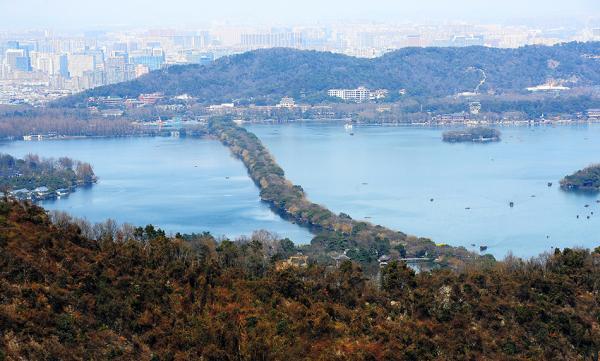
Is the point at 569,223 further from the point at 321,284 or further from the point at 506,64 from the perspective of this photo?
the point at 506,64

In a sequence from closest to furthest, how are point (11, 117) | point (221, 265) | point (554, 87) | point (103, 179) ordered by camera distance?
1. point (221, 265)
2. point (103, 179)
3. point (11, 117)
4. point (554, 87)

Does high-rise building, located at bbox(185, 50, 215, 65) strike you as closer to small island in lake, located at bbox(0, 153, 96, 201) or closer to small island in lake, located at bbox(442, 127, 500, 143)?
small island in lake, located at bbox(442, 127, 500, 143)

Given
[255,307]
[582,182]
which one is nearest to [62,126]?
[582,182]

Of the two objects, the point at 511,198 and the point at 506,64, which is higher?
the point at 506,64

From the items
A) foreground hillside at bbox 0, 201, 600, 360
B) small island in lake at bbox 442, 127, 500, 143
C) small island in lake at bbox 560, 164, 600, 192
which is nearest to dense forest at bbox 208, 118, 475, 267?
foreground hillside at bbox 0, 201, 600, 360

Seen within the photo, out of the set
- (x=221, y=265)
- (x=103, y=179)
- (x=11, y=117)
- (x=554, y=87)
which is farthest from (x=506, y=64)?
(x=221, y=265)

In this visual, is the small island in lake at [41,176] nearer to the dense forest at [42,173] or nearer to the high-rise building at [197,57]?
the dense forest at [42,173]

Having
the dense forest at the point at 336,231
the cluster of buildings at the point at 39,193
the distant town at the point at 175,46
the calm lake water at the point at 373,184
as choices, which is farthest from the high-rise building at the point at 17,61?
the cluster of buildings at the point at 39,193
